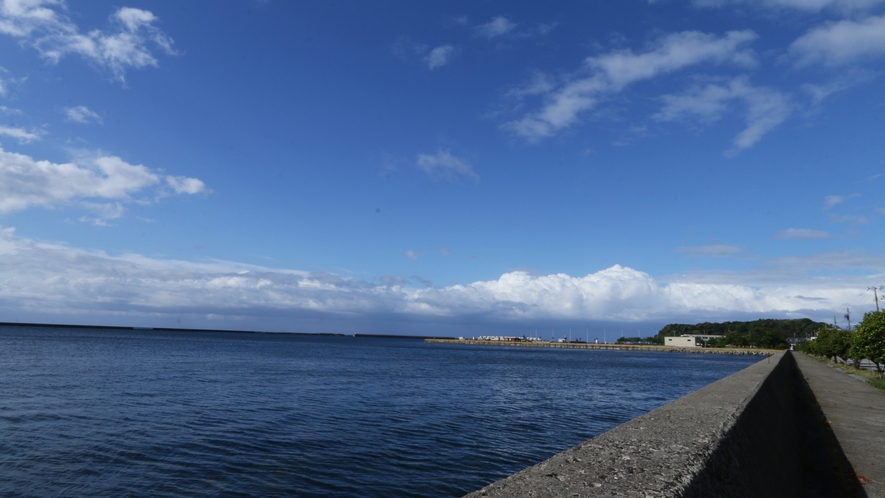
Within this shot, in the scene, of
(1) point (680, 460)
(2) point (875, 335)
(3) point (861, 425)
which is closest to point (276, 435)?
(1) point (680, 460)

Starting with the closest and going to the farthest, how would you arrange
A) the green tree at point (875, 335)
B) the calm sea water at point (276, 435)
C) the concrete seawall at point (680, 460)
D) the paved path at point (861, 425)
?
the concrete seawall at point (680, 460) → the paved path at point (861, 425) → the calm sea water at point (276, 435) → the green tree at point (875, 335)

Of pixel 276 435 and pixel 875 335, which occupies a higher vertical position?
pixel 875 335

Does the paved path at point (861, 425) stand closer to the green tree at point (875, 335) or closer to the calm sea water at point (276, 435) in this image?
the green tree at point (875, 335)

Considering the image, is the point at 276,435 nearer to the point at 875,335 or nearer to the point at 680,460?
the point at 680,460

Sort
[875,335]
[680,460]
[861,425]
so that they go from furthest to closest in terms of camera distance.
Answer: [875,335]
[861,425]
[680,460]

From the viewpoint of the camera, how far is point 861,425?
15211 millimetres

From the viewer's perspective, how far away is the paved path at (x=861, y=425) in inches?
394

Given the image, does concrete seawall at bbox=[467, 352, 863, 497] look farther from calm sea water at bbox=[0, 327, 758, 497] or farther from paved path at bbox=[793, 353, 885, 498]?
calm sea water at bbox=[0, 327, 758, 497]

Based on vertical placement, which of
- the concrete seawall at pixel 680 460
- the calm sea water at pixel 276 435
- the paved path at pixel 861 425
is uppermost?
the concrete seawall at pixel 680 460

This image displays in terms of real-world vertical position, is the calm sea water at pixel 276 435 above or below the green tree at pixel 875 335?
below

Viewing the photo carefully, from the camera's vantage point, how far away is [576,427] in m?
23.7

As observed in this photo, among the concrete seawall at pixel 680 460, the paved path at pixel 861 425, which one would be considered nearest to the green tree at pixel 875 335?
the paved path at pixel 861 425

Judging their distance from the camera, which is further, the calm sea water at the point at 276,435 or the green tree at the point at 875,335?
the green tree at the point at 875,335

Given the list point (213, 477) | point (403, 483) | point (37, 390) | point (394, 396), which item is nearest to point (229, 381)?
point (37, 390)
